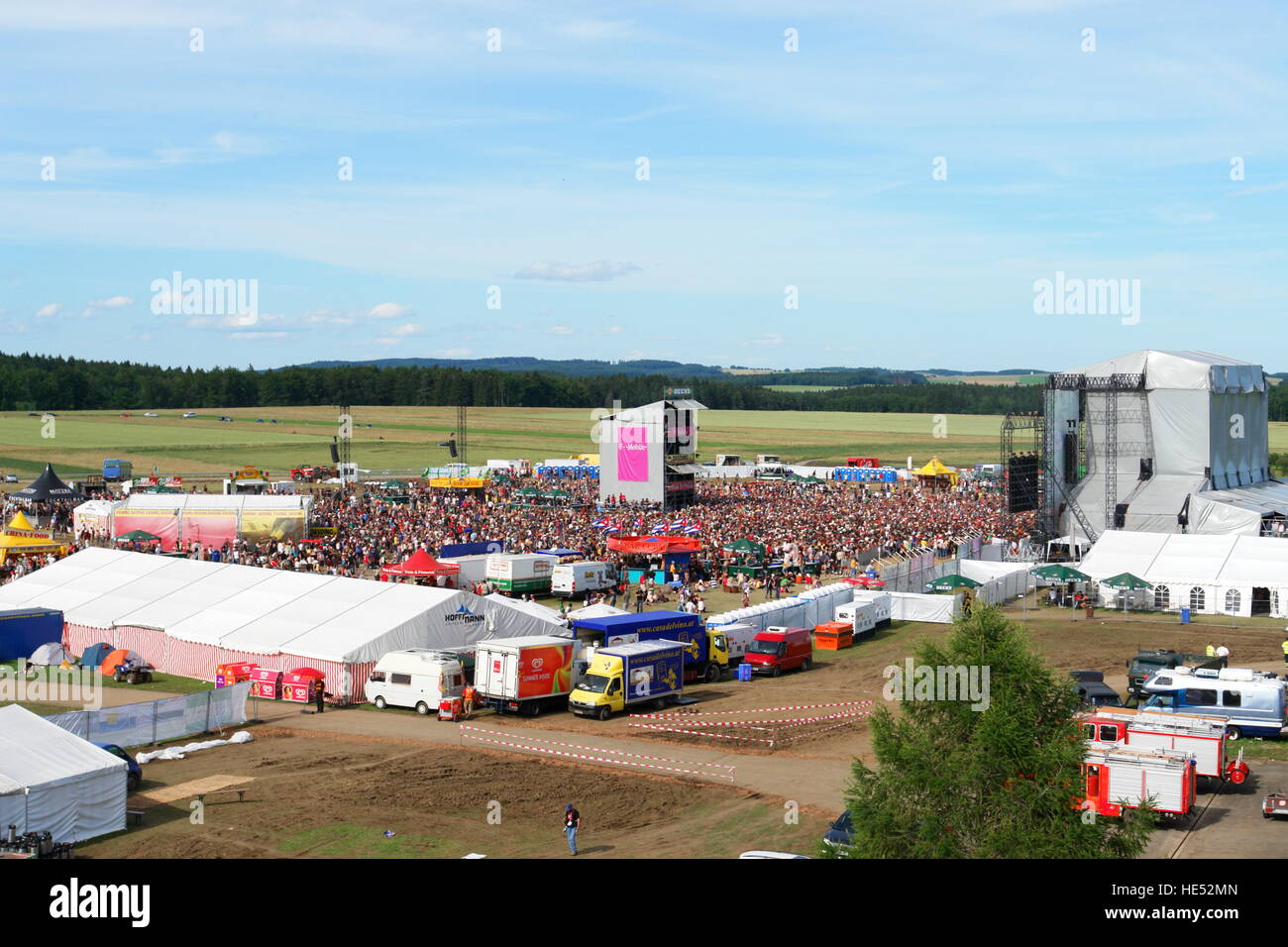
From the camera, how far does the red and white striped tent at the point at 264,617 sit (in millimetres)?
28250

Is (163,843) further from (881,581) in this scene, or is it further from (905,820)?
(881,581)

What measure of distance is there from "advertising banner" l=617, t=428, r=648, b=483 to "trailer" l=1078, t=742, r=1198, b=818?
49119 mm

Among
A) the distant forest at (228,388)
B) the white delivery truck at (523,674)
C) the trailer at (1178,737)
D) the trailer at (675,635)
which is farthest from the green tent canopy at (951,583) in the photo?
the distant forest at (228,388)

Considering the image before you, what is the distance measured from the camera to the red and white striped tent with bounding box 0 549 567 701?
92.7 ft

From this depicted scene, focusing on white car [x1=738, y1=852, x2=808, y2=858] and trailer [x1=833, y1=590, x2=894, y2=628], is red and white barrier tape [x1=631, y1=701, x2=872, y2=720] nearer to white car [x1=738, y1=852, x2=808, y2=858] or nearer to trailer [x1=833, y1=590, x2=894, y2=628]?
trailer [x1=833, y1=590, x2=894, y2=628]

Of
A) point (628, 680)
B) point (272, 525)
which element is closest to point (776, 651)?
point (628, 680)

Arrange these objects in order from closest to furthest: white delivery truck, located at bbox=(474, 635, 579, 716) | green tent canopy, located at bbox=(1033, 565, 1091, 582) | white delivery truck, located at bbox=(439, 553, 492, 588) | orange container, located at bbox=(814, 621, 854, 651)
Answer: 1. white delivery truck, located at bbox=(474, 635, 579, 716)
2. orange container, located at bbox=(814, 621, 854, 651)
3. green tent canopy, located at bbox=(1033, 565, 1091, 582)
4. white delivery truck, located at bbox=(439, 553, 492, 588)

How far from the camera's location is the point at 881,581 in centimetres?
4088

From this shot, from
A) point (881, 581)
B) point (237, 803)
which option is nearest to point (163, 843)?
point (237, 803)

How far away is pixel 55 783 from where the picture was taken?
56.5 ft

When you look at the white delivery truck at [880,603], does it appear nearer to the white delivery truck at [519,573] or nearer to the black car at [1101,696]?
the black car at [1101,696]

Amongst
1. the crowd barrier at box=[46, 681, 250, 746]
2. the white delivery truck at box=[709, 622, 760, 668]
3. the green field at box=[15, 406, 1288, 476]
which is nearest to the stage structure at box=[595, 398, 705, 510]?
the white delivery truck at box=[709, 622, 760, 668]

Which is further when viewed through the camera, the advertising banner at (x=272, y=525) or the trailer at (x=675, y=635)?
the advertising banner at (x=272, y=525)
